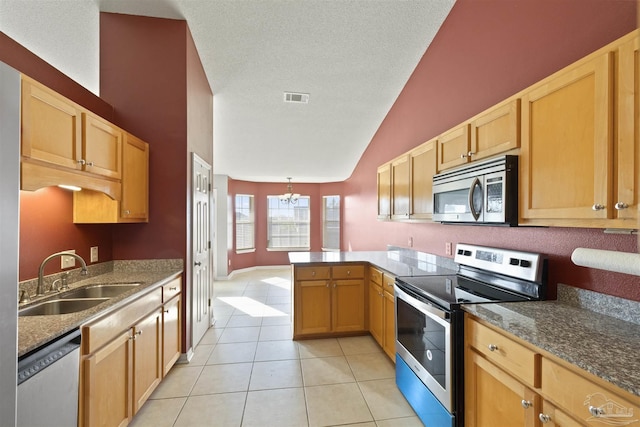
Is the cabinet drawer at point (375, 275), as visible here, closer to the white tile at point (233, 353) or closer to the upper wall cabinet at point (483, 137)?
the upper wall cabinet at point (483, 137)

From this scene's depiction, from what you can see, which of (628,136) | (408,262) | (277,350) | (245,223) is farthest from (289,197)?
(628,136)

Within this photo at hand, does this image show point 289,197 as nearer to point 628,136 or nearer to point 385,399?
point 385,399

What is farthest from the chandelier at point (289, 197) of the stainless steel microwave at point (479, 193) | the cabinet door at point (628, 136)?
the cabinet door at point (628, 136)

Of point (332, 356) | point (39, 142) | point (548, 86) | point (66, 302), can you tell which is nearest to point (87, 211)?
point (66, 302)

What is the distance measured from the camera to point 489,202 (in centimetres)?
176

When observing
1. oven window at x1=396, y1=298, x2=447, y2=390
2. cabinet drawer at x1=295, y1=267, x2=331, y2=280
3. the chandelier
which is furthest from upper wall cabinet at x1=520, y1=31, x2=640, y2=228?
the chandelier

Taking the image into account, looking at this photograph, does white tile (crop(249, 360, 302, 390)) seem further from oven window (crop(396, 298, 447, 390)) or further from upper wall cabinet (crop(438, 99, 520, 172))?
upper wall cabinet (crop(438, 99, 520, 172))

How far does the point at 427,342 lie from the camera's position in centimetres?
188

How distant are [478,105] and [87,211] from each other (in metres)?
3.37

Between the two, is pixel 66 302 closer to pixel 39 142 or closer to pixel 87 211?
pixel 87 211

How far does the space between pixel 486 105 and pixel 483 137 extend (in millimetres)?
638

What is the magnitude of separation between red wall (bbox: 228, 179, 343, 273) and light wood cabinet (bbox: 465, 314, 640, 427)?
621 cm

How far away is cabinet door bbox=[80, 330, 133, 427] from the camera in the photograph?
143cm

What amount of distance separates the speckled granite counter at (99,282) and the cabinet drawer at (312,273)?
1211 millimetres
